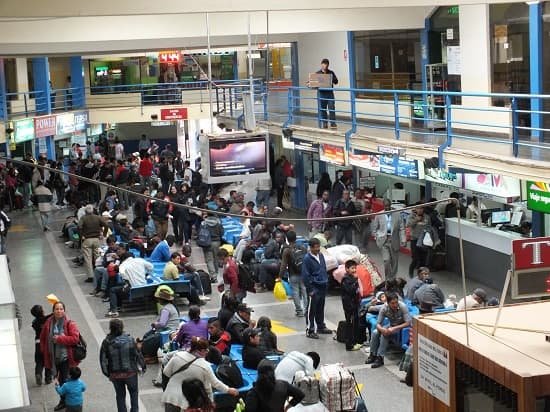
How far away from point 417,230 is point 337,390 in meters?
8.91

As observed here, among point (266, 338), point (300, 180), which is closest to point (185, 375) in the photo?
point (266, 338)

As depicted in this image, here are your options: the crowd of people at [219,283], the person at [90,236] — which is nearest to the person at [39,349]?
the crowd of people at [219,283]

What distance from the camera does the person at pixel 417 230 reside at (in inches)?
757

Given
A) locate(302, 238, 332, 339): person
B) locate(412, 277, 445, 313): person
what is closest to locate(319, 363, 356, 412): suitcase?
locate(412, 277, 445, 313): person

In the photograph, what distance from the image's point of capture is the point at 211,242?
64.3 feet

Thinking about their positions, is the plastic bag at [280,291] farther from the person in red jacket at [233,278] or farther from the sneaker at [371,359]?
the sneaker at [371,359]

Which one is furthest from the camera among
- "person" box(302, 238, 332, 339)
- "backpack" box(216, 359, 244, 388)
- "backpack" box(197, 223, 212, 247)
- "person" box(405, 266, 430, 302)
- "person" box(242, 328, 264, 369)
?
"backpack" box(197, 223, 212, 247)

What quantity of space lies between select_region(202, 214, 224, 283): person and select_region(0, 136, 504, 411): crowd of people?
1.0 inches

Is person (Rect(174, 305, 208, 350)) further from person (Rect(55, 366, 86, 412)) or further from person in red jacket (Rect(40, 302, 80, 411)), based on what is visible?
person (Rect(55, 366, 86, 412))

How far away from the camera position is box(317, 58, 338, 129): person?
2238 centimetres

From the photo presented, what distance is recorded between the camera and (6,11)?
11.0 m

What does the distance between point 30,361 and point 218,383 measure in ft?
16.5

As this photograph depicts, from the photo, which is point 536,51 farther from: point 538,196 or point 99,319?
point 99,319

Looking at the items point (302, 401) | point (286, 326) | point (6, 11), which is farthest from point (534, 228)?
A: point (6, 11)
